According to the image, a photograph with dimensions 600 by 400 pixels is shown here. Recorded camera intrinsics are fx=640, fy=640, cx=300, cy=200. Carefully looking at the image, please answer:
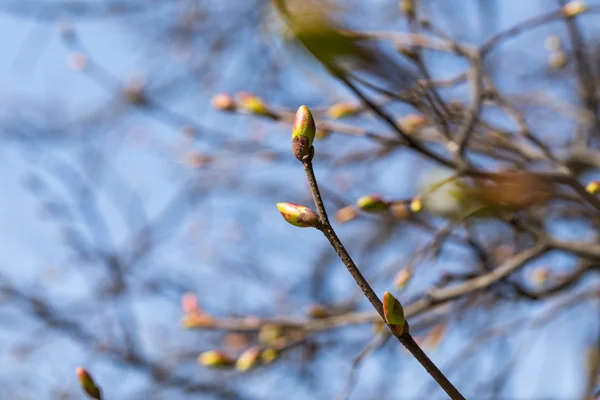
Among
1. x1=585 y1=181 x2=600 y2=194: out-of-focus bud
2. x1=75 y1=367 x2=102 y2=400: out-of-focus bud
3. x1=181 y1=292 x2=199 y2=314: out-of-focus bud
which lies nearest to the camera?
x1=75 y1=367 x2=102 y2=400: out-of-focus bud

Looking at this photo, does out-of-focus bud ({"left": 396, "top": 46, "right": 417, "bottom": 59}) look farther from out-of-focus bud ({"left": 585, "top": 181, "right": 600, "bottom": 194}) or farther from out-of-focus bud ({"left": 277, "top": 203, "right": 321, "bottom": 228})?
out-of-focus bud ({"left": 277, "top": 203, "right": 321, "bottom": 228})

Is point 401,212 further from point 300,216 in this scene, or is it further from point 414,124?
point 300,216

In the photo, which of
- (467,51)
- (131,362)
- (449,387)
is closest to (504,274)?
(467,51)

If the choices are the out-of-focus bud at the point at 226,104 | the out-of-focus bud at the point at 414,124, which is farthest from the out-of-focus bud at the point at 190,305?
the out-of-focus bud at the point at 414,124

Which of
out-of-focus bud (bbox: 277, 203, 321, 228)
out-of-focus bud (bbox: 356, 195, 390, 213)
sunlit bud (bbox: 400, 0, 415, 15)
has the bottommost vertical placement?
out-of-focus bud (bbox: 277, 203, 321, 228)

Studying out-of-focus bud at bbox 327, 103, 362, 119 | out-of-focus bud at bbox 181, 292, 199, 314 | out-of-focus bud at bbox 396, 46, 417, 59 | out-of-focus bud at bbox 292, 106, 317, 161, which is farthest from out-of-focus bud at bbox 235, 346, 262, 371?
out-of-focus bud at bbox 292, 106, 317, 161
